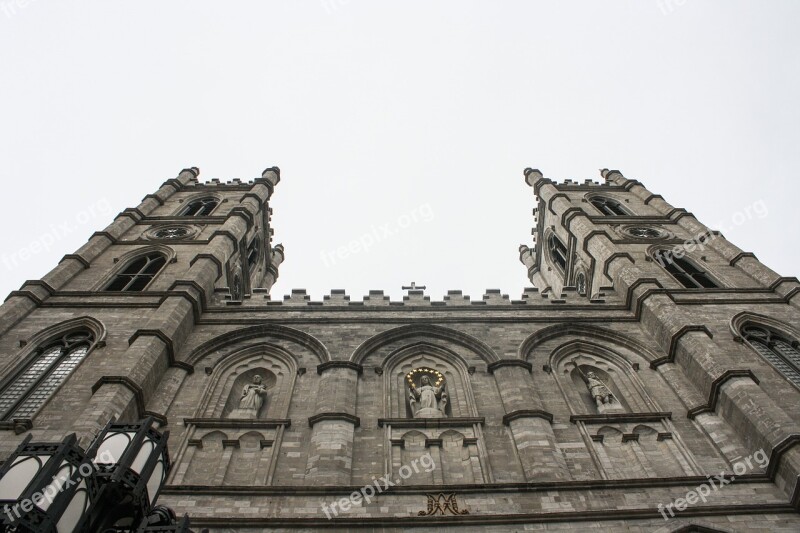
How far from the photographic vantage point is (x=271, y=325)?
1870 centimetres

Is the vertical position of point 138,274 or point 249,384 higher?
point 138,274

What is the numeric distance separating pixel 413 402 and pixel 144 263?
1386cm

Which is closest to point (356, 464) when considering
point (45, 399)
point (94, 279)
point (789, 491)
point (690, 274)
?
point (45, 399)

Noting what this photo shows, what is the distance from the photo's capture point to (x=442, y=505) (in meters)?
11.7

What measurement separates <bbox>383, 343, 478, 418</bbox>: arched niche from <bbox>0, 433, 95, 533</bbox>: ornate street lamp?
9.99 metres

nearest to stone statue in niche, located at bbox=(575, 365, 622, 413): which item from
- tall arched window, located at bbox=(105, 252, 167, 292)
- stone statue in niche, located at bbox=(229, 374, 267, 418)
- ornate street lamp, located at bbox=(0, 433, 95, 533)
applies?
stone statue in niche, located at bbox=(229, 374, 267, 418)

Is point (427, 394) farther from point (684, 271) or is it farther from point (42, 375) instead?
point (684, 271)

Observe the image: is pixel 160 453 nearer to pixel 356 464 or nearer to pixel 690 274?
pixel 356 464

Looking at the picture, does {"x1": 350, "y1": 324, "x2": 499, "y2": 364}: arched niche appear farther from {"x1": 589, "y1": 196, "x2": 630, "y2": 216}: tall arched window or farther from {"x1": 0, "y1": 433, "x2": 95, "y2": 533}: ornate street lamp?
{"x1": 589, "y1": 196, "x2": 630, "y2": 216}: tall arched window

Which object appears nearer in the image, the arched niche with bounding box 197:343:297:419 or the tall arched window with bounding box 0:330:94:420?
the tall arched window with bounding box 0:330:94:420

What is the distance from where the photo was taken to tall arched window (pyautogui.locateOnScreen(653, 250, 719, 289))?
75.2 feet

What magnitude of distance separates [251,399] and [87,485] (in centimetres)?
1037

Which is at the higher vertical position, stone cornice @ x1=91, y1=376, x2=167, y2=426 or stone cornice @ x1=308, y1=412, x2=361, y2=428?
stone cornice @ x1=91, y1=376, x2=167, y2=426

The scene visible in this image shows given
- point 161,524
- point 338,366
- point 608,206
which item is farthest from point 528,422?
point 608,206
